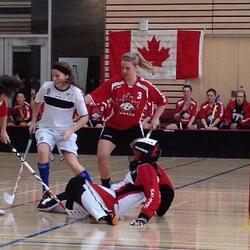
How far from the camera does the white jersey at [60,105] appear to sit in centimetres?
1048

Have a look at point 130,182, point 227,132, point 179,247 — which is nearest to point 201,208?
point 130,182

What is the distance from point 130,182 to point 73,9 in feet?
45.4

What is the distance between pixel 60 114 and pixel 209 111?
404 inches

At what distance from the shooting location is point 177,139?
65.6 feet

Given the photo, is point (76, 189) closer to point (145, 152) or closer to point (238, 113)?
point (145, 152)

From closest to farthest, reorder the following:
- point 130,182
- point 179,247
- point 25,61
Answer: point 179,247, point 130,182, point 25,61

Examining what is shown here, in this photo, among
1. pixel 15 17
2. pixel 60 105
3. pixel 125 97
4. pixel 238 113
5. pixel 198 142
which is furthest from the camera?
pixel 15 17

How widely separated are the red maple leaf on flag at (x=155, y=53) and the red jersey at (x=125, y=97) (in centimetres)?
1112

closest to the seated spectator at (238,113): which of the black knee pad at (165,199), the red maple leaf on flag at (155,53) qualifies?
the red maple leaf on flag at (155,53)

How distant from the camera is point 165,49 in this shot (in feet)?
72.4

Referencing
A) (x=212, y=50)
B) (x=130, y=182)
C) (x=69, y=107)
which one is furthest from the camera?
(x=212, y=50)

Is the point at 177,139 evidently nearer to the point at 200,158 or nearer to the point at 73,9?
the point at 200,158

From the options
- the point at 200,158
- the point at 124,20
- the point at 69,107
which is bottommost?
the point at 200,158

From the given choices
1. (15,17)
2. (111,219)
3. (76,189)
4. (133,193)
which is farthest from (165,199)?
(15,17)
